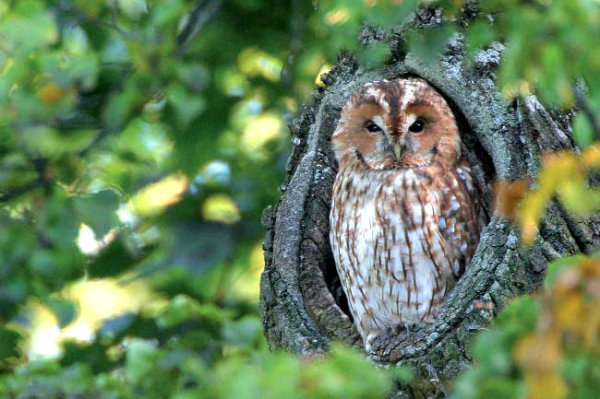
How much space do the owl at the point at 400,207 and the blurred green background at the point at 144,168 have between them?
0.26 m

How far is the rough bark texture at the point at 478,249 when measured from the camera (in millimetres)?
3361

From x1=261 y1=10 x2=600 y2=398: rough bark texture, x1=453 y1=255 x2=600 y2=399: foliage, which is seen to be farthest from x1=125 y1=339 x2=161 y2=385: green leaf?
x1=453 y1=255 x2=600 y2=399: foliage

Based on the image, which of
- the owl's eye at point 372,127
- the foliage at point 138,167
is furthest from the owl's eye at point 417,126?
the foliage at point 138,167

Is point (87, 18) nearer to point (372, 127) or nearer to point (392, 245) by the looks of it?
point (372, 127)

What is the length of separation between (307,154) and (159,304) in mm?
1469

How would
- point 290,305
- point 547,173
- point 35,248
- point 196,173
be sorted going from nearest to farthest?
point 547,173
point 290,305
point 35,248
point 196,173

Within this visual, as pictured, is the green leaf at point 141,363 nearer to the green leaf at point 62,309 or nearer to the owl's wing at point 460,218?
the green leaf at point 62,309

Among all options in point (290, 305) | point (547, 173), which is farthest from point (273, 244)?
point (547, 173)

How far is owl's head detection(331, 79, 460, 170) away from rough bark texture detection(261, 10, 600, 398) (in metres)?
0.09

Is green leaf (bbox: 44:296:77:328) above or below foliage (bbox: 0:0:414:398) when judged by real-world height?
below

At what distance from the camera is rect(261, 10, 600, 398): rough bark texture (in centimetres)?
336

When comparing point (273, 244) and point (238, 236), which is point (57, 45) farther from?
point (273, 244)

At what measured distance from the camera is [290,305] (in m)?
3.82

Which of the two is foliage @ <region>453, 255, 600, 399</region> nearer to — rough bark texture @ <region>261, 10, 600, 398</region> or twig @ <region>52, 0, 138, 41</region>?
rough bark texture @ <region>261, 10, 600, 398</region>
